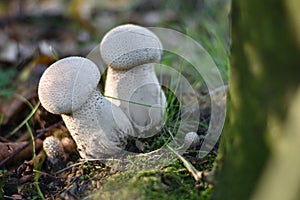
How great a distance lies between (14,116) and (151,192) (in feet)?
4.34

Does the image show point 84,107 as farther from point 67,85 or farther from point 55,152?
point 55,152

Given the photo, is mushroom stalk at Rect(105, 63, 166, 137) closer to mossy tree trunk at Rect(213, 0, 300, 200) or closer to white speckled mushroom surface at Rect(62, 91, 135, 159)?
white speckled mushroom surface at Rect(62, 91, 135, 159)

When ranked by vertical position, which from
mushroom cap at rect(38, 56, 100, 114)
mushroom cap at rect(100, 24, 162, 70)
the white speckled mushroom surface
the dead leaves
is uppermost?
mushroom cap at rect(100, 24, 162, 70)

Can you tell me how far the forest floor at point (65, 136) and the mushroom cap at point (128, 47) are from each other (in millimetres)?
292

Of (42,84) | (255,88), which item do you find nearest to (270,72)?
(255,88)

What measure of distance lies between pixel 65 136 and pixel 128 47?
0.50 m

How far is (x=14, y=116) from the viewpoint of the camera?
2455mm

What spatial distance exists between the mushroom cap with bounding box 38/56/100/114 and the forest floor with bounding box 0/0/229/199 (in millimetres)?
236

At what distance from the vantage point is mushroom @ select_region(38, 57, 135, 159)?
1611 millimetres

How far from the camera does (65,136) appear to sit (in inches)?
78.5

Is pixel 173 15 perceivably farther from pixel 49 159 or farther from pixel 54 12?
pixel 49 159

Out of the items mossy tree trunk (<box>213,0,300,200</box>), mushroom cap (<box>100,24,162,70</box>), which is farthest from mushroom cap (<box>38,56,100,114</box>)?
mossy tree trunk (<box>213,0,300,200</box>)

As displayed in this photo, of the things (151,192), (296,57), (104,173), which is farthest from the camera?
(104,173)

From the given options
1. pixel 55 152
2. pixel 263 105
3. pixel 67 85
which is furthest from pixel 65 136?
pixel 263 105
